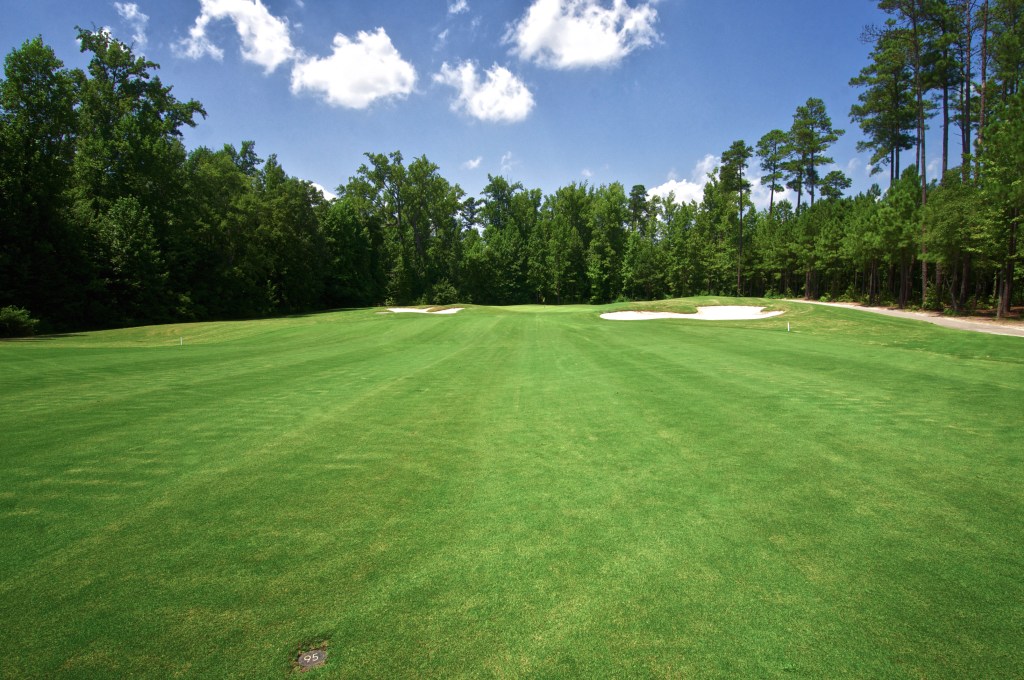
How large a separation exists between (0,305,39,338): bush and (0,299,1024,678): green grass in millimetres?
16954

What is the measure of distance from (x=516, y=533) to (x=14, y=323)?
2733cm

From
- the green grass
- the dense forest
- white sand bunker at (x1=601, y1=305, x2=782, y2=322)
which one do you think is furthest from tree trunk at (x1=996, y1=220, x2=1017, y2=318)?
the green grass

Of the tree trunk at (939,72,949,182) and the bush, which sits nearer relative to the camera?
the bush

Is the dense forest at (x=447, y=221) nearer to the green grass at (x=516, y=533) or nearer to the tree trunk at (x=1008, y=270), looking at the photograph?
the tree trunk at (x=1008, y=270)

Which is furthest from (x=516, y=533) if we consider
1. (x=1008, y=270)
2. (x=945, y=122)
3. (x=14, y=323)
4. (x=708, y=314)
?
(x=945, y=122)

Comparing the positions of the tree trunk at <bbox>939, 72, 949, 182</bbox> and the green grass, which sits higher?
the tree trunk at <bbox>939, 72, 949, 182</bbox>

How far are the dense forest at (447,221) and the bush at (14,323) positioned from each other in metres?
0.10

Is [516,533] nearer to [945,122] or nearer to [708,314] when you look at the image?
[708,314]

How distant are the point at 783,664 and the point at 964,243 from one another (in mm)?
35605

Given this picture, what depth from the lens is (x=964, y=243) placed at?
26.8 meters

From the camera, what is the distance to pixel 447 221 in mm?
66500

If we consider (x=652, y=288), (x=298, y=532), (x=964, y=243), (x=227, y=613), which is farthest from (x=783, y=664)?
(x=652, y=288)

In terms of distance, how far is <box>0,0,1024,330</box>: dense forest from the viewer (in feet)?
88.6

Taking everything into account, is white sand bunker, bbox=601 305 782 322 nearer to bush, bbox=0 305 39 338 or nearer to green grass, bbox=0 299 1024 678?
green grass, bbox=0 299 1024 678
